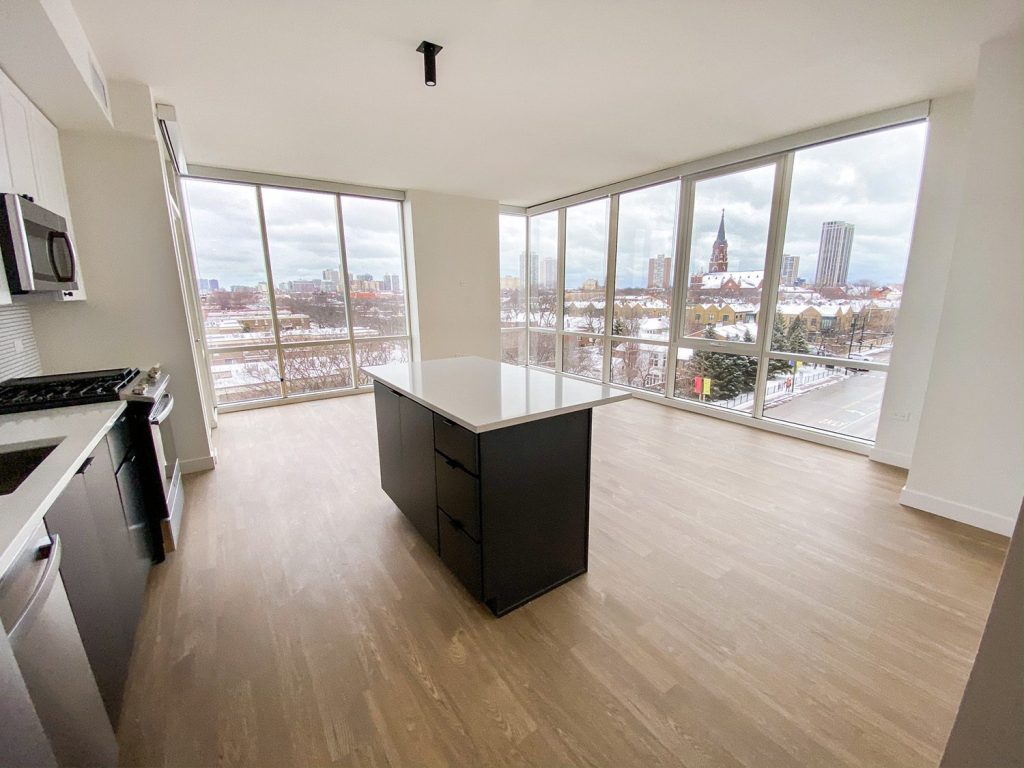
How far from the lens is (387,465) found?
2.61 metres

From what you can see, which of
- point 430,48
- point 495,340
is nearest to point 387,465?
point 430,48

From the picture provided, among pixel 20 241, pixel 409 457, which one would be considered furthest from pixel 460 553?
pixel 20 241

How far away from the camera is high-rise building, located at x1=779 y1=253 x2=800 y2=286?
382 cm

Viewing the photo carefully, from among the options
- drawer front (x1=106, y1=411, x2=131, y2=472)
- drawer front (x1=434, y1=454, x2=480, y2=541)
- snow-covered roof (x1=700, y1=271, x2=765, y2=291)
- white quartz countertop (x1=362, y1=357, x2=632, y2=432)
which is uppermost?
snow-covered roof (x1=700, y1=271, x2=765, y2=291)

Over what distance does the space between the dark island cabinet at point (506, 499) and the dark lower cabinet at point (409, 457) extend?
0.4 inches

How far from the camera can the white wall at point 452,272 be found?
5.65 meters

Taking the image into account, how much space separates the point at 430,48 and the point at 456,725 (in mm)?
3140

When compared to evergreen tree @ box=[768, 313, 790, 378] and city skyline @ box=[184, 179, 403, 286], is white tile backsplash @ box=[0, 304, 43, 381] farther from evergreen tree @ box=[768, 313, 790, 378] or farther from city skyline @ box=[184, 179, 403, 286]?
evergreen tree @ box=[768, 313, 790, 378]

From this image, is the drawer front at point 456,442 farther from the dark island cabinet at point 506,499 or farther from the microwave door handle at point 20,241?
the microwave door handle at point 20,241

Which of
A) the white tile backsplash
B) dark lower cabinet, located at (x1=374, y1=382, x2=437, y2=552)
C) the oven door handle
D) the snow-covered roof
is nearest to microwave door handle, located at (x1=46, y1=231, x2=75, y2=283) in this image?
the white tile backsplash

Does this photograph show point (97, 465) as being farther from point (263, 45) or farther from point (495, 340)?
point (495, 340)

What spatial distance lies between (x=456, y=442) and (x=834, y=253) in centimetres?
379

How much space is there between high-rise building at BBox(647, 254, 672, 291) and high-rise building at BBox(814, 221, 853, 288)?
1.51m

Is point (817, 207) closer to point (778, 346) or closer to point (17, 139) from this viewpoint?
point (778, 346)
